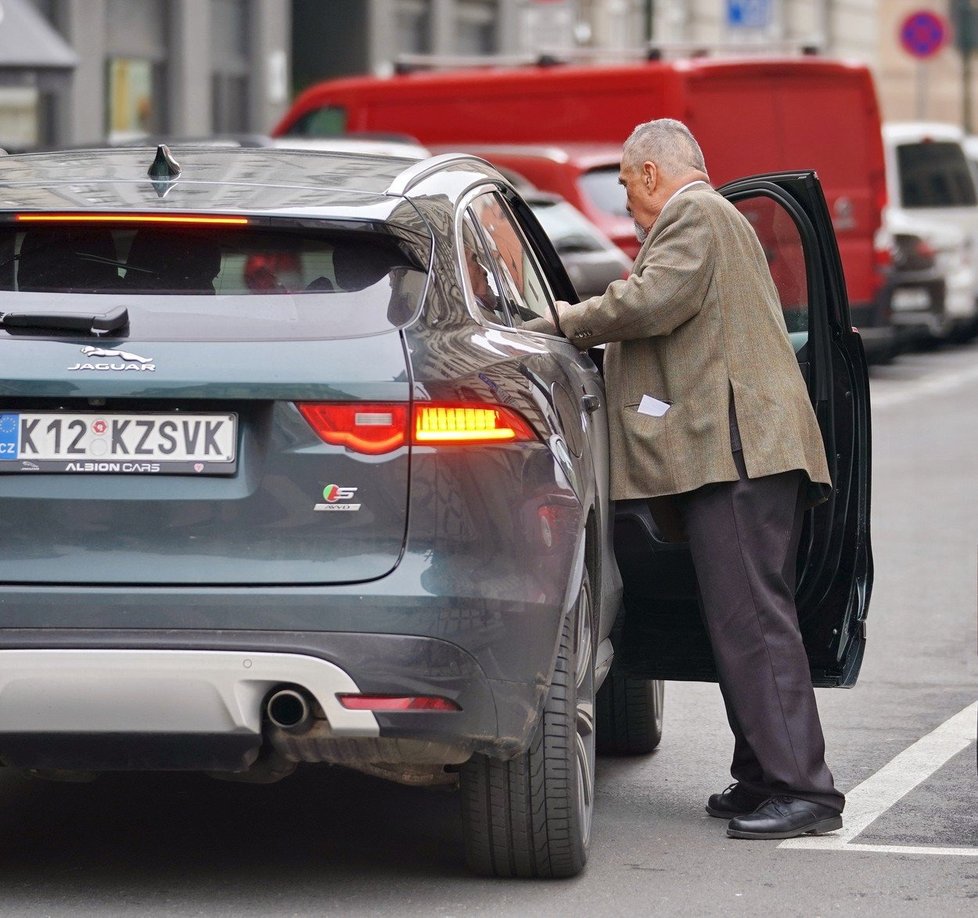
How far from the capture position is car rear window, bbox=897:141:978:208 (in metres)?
21.7

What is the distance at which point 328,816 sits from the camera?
5777mm

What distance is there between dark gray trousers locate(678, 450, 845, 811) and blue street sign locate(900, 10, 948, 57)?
77.1 feet

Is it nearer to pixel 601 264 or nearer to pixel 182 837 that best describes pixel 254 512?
pixel 182 837

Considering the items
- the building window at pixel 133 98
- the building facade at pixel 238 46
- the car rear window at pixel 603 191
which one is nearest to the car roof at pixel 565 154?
the car rear window at pixel 603 191

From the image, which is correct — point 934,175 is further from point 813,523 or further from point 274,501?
point 274,501

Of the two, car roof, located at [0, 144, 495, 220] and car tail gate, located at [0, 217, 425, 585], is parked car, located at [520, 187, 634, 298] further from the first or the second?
car tail gate, located at [0, 217, 425, 585]

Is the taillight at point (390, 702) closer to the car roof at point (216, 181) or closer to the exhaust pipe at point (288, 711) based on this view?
the exhaust pipe at point (288, 711)

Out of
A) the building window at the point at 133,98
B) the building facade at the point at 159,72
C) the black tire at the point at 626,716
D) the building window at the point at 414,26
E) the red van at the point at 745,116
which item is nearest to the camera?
the black tire at the point at 626,716

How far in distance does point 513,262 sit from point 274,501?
4.37 feet

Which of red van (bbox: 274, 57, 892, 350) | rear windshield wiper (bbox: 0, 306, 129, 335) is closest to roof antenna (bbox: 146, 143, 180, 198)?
rear windshield wiper (bbox: 0, 306, 129, 335)

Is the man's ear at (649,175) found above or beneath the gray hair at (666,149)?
beneath

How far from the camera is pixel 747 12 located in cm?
2786

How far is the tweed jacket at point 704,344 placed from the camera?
17.7ft

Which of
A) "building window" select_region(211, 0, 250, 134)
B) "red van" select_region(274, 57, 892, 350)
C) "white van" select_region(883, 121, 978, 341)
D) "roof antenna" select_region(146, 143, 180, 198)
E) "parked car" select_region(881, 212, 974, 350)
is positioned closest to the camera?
"roof antenna" select_region(146, 143, 180, 198)
